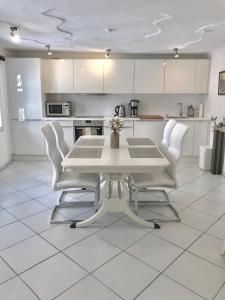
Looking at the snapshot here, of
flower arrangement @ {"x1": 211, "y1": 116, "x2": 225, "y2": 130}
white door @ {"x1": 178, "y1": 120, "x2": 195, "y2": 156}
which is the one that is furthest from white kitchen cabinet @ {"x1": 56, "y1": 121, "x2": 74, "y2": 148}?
flower arrangement @ {"x1": 211, "y1": 116, "x2": 225, "y2": 130}

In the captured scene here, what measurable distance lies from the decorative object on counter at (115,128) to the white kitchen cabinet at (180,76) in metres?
2.66

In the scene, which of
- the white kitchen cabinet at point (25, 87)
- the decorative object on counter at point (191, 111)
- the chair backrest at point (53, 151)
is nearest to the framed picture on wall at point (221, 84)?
the decorative object on counter at point (191, 111)

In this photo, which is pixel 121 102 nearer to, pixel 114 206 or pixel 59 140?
pixel 59 140

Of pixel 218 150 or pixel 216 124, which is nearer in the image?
pixel 218 150

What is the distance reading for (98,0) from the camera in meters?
2.18

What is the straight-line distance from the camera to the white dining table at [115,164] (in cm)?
221

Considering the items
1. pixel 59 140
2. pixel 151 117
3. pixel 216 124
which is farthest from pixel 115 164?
pixel 151 117

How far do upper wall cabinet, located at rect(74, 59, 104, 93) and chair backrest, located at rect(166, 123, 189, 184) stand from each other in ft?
8.60

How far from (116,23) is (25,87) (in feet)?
8.64

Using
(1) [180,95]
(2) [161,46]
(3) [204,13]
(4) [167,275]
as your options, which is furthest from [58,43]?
(4) [167,275]

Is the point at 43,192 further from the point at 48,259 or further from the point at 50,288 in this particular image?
the point at 50,288

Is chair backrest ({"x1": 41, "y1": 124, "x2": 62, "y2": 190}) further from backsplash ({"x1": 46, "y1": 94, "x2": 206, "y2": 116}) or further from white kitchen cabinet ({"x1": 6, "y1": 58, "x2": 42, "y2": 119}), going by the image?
backsplash ({"x1": 46, "y1": 94, "x2": 206, "y2": 116})

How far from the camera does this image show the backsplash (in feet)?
17.6

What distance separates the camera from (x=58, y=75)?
4938 mm
